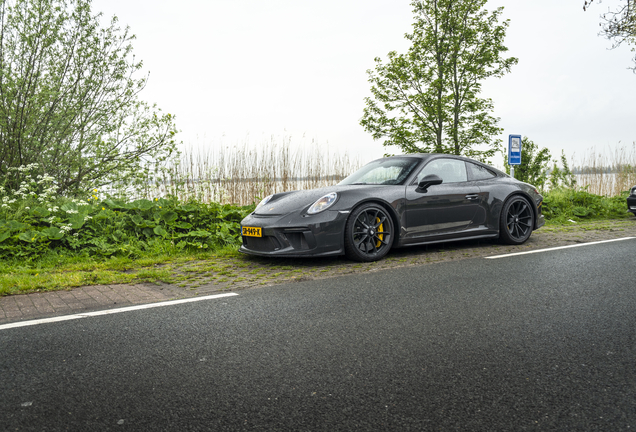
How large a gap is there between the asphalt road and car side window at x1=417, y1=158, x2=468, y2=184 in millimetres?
2662

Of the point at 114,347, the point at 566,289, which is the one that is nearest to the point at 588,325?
the point at 566,289

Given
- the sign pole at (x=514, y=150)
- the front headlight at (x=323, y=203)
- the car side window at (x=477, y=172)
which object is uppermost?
the sign pole at (x=514, y=150)

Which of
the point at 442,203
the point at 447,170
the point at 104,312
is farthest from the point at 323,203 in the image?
the point at 104,312

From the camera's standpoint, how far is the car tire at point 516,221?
7473 mm

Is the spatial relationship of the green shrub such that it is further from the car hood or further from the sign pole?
the sign pole

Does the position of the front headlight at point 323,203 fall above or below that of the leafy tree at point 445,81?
below

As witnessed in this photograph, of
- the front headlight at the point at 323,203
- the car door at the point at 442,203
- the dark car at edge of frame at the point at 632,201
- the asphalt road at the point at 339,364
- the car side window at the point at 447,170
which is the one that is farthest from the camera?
the dark car at edge of frame at the point at 632,201

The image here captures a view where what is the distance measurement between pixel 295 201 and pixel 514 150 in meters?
9.74

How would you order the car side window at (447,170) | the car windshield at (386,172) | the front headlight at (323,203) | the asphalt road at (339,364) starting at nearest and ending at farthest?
1. the asphalt road at (339,364)
2. the front headlight at (323,203)
3. the car windshield at (386,172)
4. the car side window at (447,170)

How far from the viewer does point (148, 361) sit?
9.66ft

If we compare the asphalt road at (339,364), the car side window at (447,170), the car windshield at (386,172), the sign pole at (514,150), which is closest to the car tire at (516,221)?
the car side window at (447,170)

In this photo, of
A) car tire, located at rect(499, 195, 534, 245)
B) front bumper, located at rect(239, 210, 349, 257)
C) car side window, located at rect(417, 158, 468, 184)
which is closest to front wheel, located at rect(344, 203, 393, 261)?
front bumper, located at rect(239, 210, 349, 257)

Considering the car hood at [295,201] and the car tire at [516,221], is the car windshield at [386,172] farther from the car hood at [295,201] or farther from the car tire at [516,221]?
the car tire at [516,221]

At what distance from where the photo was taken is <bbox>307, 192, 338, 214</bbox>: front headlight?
6.04 meters
